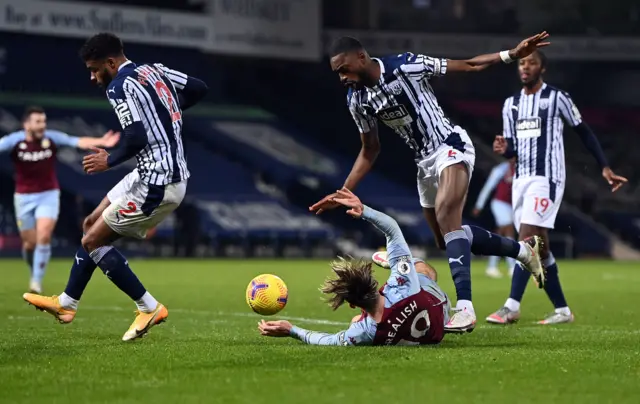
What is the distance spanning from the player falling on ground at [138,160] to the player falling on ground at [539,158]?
3394 mm

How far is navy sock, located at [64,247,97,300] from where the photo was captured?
8.05m

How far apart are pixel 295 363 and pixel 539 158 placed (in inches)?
178

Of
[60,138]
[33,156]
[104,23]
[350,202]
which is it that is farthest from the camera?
[104,23]

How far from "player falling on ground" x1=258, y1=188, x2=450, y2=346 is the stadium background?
19.9 meters

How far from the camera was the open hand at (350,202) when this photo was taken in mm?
7066

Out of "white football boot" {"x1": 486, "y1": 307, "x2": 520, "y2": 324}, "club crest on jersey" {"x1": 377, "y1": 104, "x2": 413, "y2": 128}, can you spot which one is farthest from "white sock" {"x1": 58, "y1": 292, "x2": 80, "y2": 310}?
"white football boot" {"x1": 486, "y1": 307, "x2": 520, "y2": 324}

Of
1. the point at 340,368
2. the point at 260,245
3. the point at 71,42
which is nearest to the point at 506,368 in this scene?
the point at 340,368

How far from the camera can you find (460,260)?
782cm

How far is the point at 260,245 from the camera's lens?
28234 mm

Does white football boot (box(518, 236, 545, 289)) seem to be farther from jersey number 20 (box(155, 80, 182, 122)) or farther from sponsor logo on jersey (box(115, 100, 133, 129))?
sponsor logo on jersey (box(115, 100, 133, 129))

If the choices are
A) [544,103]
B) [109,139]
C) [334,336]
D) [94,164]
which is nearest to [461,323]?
[334,336]

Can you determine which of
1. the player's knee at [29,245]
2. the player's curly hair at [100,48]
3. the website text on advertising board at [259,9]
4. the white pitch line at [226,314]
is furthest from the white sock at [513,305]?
the website text on advertising board at [259,9]

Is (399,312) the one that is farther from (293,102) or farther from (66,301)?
(293,102)

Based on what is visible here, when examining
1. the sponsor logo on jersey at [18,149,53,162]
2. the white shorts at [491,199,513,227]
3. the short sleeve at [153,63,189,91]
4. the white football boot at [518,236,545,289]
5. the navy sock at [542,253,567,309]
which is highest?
the short sleeve at [153,63,189,91]
